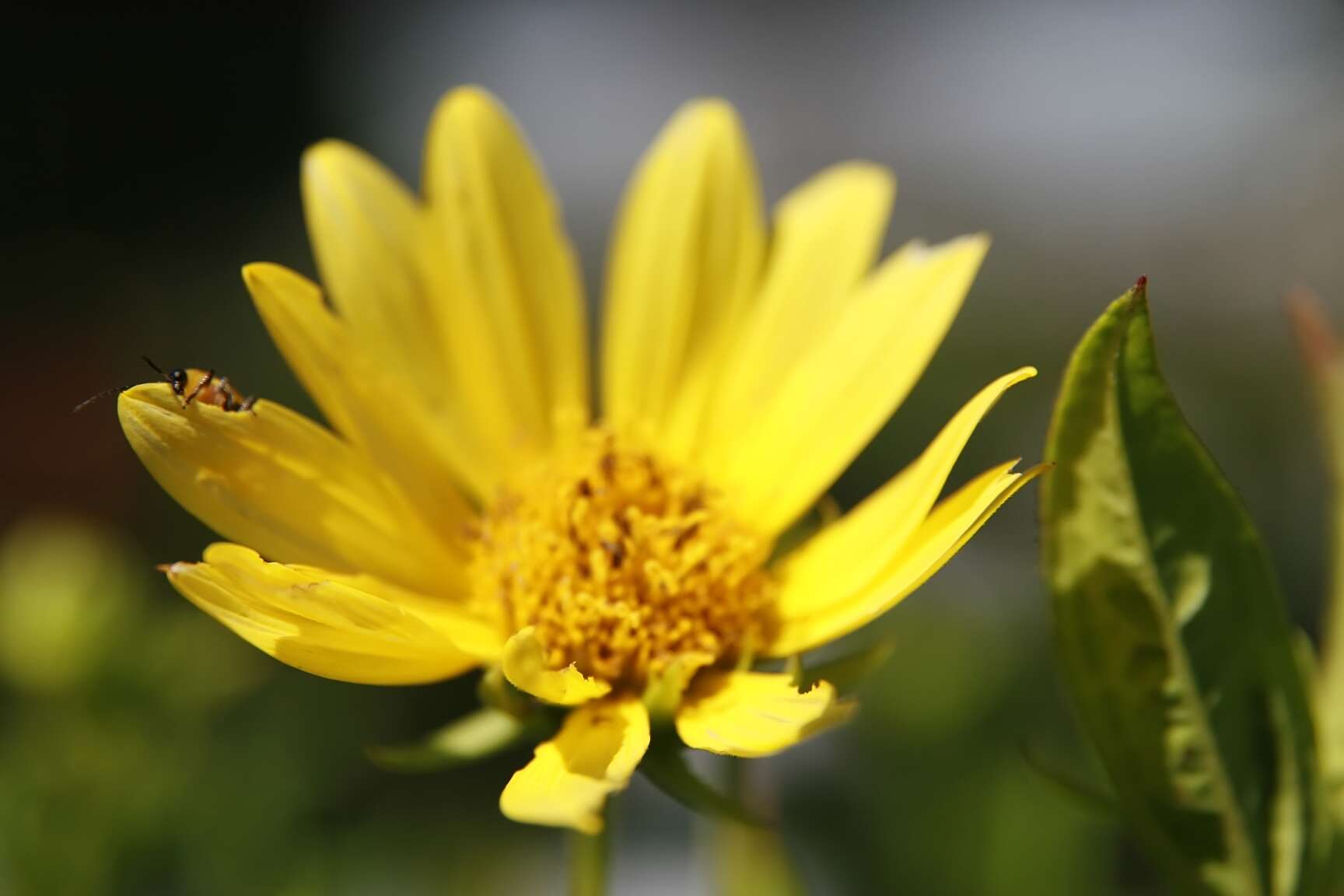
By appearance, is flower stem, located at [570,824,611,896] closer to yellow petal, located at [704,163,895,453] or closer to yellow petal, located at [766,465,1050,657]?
yellow petal, located at [766,465,1050,657]

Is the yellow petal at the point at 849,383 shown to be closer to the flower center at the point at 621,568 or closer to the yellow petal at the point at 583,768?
the flower center at the point at 621,568

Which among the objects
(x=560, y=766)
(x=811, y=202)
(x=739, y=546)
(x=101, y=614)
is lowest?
(x=560, y=766)

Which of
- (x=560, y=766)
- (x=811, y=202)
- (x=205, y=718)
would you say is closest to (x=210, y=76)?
(x=205, y=718)

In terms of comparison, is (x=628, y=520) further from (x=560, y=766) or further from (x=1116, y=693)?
(x=1116, y=693)

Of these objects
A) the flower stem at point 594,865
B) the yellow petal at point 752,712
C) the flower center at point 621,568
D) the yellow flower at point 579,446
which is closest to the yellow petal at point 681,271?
the yellow flower at point 579,446

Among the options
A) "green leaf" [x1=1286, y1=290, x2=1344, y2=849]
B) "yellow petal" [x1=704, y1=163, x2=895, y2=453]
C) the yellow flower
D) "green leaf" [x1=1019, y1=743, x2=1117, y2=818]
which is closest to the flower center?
the yellow flower

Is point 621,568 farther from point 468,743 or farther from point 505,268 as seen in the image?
point 505,268

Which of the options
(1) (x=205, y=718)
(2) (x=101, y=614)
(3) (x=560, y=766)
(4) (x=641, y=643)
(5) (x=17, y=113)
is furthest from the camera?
(5) (x=17, y=113)
